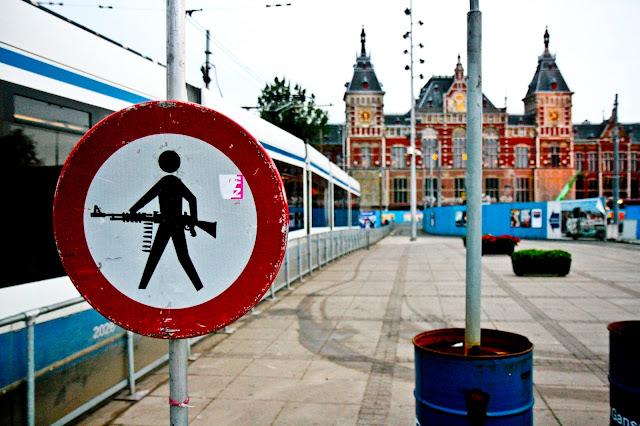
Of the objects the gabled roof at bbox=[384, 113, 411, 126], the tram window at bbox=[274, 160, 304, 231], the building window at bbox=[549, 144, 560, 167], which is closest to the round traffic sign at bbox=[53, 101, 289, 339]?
the tram window at bbox=[274, 160, 304, 231]

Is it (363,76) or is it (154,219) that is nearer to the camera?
(154,219)

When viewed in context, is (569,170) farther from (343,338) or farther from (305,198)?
(343,338)

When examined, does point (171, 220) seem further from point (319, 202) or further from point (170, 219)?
point (319, 202)

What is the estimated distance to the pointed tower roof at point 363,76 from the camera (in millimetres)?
73500

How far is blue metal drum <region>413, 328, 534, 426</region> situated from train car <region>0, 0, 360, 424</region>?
2871 mm

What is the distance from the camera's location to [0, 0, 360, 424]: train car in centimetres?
420

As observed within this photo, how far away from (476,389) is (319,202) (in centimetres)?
1596

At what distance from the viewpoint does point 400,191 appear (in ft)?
250

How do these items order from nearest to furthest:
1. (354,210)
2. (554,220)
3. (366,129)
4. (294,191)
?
(294,191) < (354,210) < (554,220) < (366,129)

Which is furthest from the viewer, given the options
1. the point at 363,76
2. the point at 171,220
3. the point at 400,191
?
the point at 400,191

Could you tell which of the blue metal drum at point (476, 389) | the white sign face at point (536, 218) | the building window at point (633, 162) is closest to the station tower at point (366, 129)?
the white sign face at point (536, 218)

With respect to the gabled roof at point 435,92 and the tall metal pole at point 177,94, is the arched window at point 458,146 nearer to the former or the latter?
the gabled roof at point 435,92

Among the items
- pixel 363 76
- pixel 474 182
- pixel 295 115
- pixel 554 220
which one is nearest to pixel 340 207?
pixel 554 220

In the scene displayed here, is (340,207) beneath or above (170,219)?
above
